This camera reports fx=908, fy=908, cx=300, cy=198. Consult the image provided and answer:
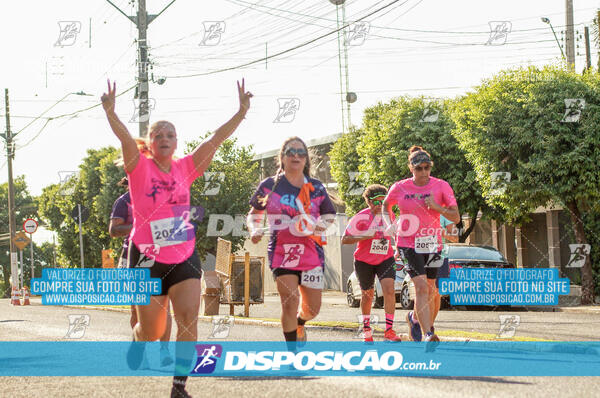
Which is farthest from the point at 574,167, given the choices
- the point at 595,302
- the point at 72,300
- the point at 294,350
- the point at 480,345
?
the point at 72,300

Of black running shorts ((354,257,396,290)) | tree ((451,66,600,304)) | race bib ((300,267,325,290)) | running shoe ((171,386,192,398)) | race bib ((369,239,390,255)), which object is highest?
tree ((451,66,600,304))

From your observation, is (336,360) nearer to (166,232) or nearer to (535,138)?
(166,232)

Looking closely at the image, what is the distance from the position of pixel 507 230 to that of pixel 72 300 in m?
16.1

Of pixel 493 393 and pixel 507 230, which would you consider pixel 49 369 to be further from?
pixel 507 230

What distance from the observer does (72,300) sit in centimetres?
3209

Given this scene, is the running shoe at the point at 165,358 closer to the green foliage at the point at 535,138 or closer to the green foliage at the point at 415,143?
the green foliage at the point at 535,138

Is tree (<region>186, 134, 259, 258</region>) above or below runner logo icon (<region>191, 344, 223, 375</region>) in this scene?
above

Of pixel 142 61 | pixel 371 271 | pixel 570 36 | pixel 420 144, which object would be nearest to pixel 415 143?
pixel 420 144

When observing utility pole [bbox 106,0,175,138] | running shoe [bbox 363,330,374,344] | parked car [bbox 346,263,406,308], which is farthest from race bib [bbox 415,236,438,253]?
utility pole [bbox 106,0,175,138]

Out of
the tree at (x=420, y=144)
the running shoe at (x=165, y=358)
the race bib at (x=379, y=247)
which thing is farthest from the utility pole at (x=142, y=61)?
the tree at (x=420, y=144)

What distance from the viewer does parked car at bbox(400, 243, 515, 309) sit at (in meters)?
19.4

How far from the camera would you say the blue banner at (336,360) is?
7832 millimetres

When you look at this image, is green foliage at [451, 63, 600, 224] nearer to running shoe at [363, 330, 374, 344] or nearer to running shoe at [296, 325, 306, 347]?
running shoe at [363, 330, 374, 344]

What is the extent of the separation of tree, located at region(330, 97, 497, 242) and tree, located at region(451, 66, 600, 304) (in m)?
4.09
